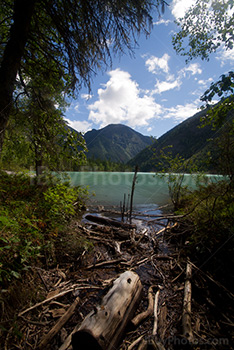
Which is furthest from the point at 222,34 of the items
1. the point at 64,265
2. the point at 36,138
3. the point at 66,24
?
the point at 64,265

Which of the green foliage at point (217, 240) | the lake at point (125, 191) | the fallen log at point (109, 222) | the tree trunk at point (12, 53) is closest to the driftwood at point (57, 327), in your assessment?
the green foliage at point (217, 240)

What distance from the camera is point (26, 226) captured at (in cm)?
352

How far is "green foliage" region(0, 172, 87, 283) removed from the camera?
2678mm

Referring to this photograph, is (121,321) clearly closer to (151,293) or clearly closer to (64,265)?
(151,293)

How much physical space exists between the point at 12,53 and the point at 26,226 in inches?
146

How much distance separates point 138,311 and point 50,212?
355 centimetres

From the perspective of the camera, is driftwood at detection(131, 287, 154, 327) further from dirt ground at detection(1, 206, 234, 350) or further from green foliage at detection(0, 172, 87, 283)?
green foliage at detection(0, 172, 87, 283)

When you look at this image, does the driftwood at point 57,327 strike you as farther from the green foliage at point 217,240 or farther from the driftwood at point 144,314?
the green foliage at point 217,240

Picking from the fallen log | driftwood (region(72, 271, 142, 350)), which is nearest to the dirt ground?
driftwood (region(72, 271, 142, 350))

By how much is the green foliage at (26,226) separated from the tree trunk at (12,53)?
1924 mm

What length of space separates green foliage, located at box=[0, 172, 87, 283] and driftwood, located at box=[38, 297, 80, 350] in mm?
985

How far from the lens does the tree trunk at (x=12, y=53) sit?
9.04 ft

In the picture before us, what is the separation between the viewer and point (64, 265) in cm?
397

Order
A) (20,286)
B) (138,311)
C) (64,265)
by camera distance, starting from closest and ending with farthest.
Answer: (20,286) < (138,311) < (64,265)
